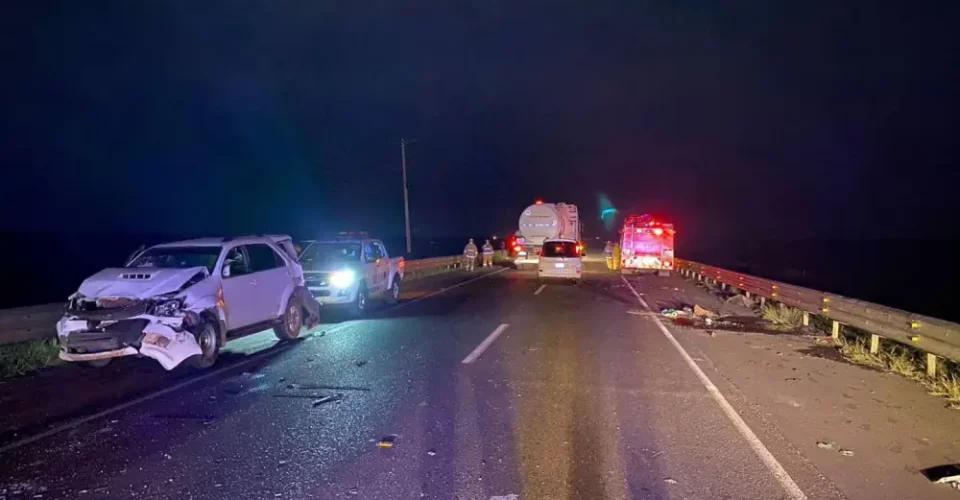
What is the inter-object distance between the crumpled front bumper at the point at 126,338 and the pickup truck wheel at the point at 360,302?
23.8ft

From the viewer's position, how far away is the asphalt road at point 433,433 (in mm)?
5293

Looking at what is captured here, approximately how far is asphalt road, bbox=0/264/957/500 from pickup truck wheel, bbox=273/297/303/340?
0.43 metres

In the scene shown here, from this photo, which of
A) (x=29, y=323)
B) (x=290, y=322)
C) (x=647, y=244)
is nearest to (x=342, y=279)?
(x=290, y=322)

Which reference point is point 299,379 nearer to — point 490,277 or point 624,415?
point 624,415

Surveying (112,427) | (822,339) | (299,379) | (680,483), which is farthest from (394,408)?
(822,339)

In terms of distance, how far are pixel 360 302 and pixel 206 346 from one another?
709 cm

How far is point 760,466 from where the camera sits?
5801 mm

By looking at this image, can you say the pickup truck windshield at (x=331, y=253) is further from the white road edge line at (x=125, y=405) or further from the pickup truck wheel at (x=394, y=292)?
the white road edge line at (x=125, y=405)

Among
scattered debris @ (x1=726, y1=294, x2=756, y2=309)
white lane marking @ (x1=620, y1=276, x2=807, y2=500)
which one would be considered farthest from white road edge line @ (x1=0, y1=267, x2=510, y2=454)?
scattered debris @ (x1=726, y1=294, x2=756, y2=309)

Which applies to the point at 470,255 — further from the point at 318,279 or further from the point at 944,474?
the point at 944,474

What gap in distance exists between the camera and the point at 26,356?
10.2 m

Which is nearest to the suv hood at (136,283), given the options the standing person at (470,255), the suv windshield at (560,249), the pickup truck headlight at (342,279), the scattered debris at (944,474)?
the pickup truck headlight at (342,279)

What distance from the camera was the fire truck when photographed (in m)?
31.3

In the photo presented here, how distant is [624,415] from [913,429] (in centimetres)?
298
